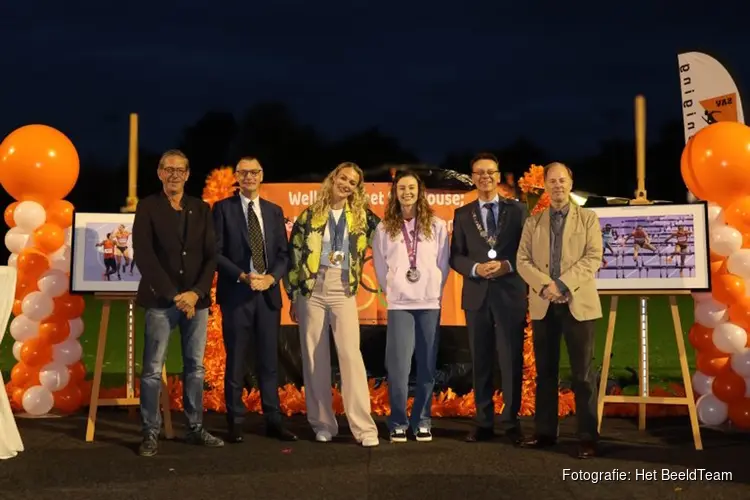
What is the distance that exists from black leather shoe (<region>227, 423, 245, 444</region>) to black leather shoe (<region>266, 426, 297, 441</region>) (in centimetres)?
19

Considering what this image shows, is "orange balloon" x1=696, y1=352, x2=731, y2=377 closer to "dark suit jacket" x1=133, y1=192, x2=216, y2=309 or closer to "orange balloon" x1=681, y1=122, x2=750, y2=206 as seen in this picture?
"orange balloon" x1=681, y1=122, x2=750, y2=206

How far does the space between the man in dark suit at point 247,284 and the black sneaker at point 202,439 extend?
12cm

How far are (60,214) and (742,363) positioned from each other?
Result: 477 centimetres

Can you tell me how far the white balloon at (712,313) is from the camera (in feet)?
19.4

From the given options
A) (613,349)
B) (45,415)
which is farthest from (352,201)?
(613,349)

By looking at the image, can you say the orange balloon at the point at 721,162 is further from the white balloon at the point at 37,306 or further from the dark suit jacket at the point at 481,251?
the white balloon at the point at 37,306

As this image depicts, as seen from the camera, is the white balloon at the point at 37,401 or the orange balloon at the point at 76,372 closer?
the white balloon at the point at 37,401

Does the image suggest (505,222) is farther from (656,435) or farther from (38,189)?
(38,189)

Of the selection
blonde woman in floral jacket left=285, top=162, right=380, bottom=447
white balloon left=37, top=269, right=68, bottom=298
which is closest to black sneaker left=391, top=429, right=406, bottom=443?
blonde woman in floral jacket left=285, top=162, right=380, bottom=447

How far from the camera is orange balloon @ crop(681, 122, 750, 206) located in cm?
581

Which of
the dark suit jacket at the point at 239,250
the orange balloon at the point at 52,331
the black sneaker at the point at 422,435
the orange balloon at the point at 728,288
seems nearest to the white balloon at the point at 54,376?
the orange balloon at the point at 52,331

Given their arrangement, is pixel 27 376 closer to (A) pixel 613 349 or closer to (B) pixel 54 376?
(B) pixel 54 376

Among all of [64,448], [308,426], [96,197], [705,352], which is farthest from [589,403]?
[96,197]

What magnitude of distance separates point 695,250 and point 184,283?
3.05m
